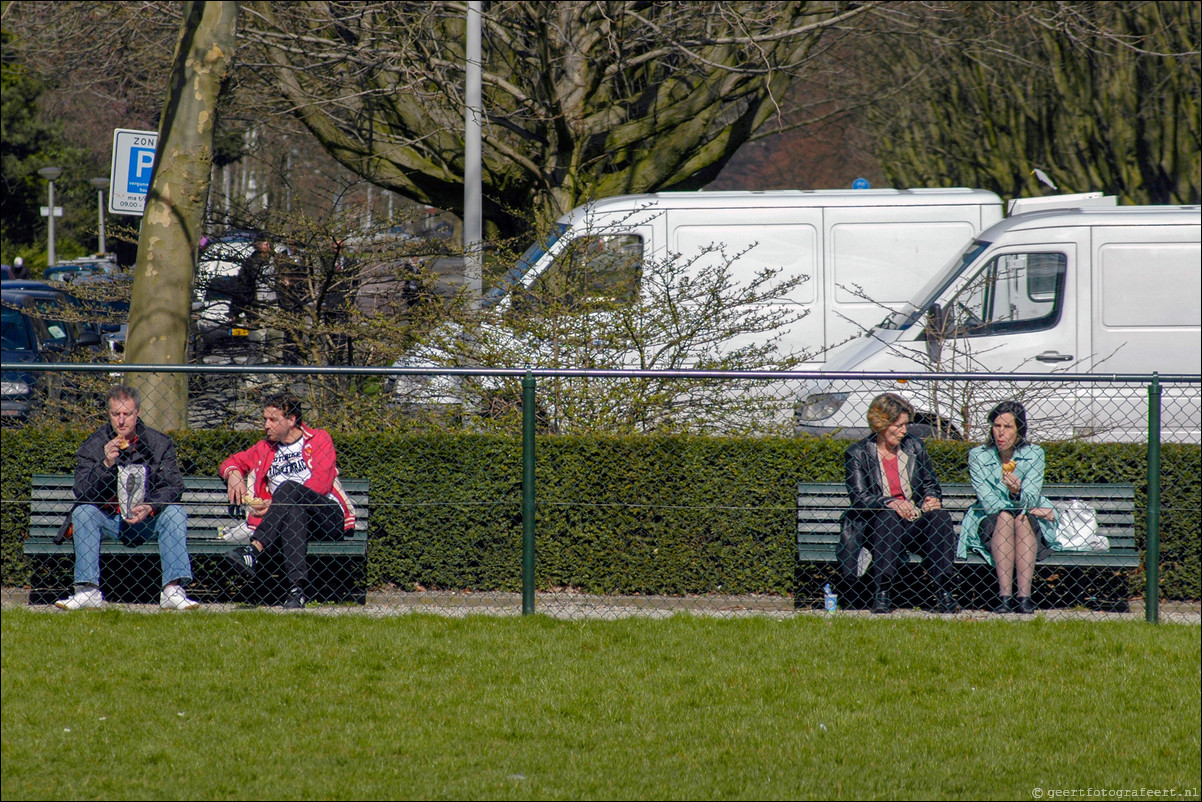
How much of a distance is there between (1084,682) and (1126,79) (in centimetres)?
1910

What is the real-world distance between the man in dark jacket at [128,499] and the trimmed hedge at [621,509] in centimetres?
65

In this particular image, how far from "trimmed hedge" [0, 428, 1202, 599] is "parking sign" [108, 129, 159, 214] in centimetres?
285

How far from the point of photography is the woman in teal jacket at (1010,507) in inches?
280

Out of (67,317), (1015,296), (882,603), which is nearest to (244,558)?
(882,603)

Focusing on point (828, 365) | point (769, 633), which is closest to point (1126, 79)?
point (828, 365)

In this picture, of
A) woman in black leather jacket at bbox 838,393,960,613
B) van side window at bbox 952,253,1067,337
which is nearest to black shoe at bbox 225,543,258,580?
woman in black leather jacket at bbox 838,393,960,613

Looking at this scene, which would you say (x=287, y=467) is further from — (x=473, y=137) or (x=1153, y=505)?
(x=473, y=137)

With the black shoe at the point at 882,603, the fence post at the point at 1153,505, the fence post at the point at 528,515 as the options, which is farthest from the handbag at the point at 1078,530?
the fence post at the point at 528,515

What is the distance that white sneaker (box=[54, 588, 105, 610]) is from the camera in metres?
6.96

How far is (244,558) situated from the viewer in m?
7.11

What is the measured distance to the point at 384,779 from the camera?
15.1 ft

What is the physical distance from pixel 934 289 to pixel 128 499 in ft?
19.6

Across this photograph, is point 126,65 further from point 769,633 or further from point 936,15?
point 769,633

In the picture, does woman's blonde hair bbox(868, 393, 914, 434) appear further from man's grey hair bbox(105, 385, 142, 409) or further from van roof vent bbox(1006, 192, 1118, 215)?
van roof vent bbox(1006, 192, 1118, 215)
